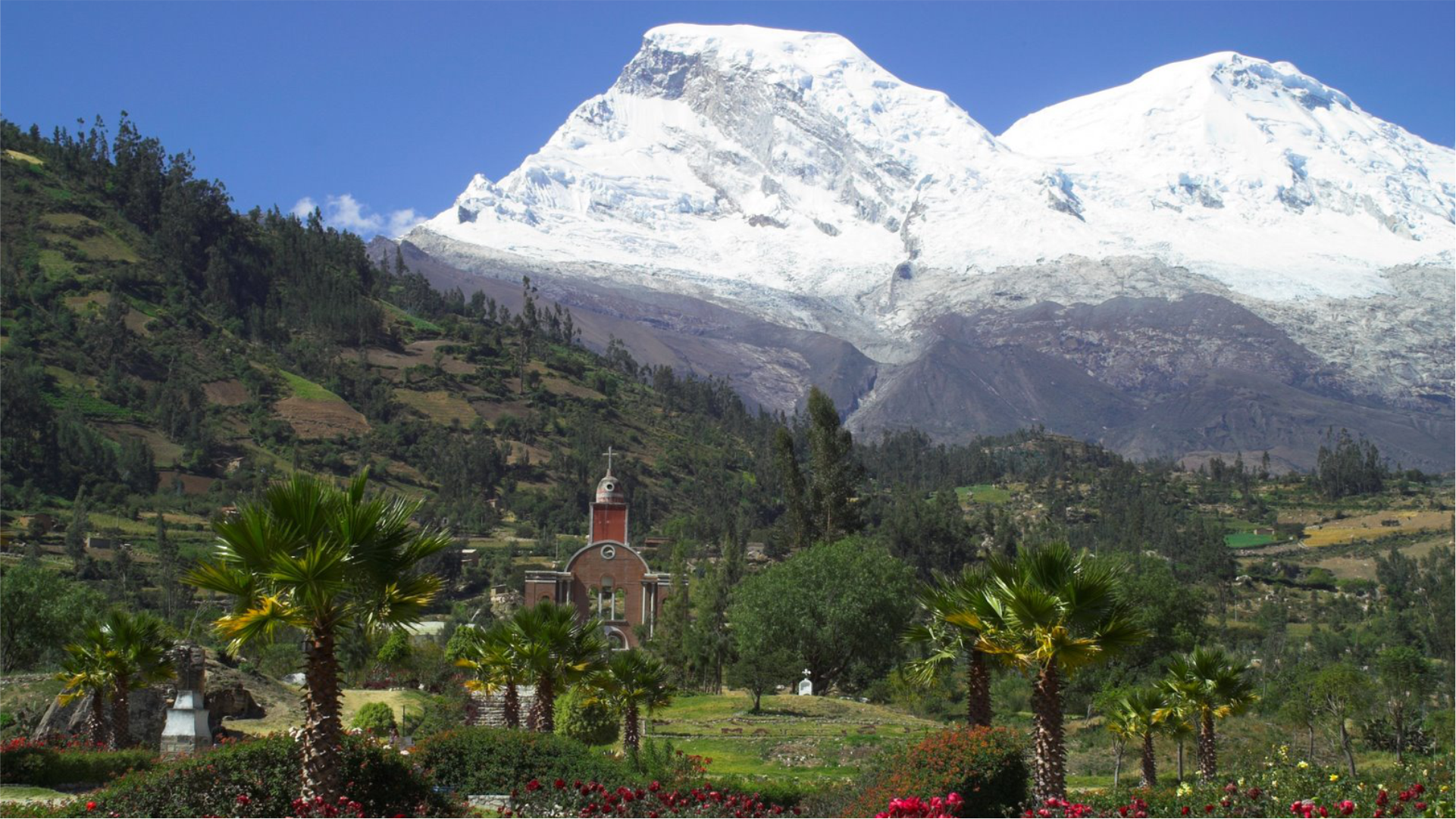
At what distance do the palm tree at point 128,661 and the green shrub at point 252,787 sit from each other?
11.6m

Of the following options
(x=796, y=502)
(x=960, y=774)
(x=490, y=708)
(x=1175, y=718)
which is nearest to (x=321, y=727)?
(x=960, y=774)

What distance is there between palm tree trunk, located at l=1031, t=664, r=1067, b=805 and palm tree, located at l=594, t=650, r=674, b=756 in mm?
13177

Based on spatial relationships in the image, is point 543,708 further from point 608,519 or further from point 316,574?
point 608,519

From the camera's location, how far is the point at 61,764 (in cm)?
2466

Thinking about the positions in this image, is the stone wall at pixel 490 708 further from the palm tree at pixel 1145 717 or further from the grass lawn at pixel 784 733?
the palm tree at pixel 1145 717

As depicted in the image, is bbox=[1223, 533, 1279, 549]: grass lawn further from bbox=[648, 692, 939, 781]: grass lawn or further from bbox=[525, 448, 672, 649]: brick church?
bbox=[648, 692, 939, 781]: grass lawn

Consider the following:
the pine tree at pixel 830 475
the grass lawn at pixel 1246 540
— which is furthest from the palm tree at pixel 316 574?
the grass lawn at pixel 1246 540

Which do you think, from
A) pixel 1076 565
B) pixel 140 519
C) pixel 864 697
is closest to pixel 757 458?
pixel 140 519

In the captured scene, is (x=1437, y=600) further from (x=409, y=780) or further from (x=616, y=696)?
(x=409, y=780)

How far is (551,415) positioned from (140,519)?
62975 millimetres

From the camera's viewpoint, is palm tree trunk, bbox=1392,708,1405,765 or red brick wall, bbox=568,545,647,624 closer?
palm tree trunk, bbox=1392,708,1405,765

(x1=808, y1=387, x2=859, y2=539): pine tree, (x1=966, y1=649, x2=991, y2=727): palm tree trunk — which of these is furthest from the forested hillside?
(x1=966, y1=649, x2=991, y2=727): palm tree trunk

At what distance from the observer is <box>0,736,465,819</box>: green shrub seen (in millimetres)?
18188

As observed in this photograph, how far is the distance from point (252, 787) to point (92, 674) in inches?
531
